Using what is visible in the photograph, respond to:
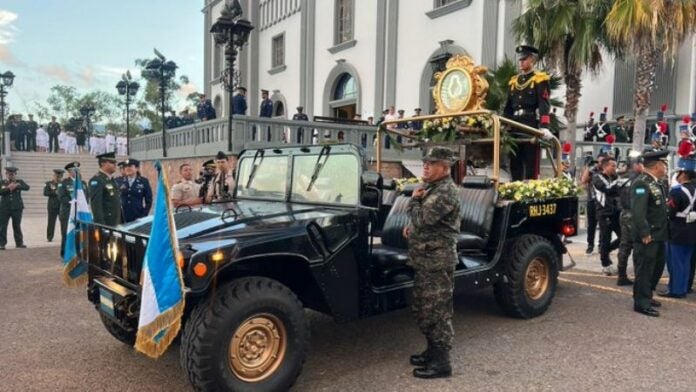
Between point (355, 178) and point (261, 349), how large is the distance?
149 cm

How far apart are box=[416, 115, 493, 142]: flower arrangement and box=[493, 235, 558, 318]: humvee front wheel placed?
1.25 m

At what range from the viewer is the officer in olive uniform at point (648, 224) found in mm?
5703

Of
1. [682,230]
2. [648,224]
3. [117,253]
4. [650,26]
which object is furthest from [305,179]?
[650,26]

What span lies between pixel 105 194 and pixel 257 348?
549 centimetres

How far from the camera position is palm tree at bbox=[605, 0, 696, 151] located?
9.95 metres

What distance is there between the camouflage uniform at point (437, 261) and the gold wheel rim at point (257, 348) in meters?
1.06

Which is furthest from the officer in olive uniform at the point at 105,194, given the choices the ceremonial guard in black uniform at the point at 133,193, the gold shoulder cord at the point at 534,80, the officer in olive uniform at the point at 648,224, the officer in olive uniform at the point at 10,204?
the officer in olive uniform at the point at 648,224

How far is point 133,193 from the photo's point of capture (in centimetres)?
948

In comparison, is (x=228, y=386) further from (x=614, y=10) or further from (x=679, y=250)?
(x=614, y=10)

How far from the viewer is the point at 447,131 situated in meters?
→ 6.12

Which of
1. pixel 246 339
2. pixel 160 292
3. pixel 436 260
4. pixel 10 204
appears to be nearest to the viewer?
pixel 160 292

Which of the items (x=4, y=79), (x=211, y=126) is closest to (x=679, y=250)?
(x=211, y=126)

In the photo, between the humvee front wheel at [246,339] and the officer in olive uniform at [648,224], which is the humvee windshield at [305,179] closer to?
the humvee front wheel at [246,339]

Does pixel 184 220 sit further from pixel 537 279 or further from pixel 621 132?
pixel 621 132
